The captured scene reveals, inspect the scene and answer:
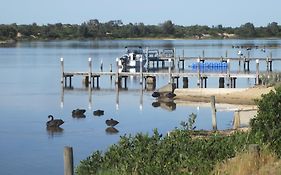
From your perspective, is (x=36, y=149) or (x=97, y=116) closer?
(x=36, y=149)

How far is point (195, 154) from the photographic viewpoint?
1160cm

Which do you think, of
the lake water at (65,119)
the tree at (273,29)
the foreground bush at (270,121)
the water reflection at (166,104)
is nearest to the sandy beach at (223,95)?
the water reflection at (166,104)

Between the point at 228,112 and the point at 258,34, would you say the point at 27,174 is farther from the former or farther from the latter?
the point at 258,34

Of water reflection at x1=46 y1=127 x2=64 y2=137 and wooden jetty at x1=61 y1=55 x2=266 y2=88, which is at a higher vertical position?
wooden jetty at x1=61 y1=55 x2=266 y2=88

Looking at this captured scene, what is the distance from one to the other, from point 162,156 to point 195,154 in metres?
0.75

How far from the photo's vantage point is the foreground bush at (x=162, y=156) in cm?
1080

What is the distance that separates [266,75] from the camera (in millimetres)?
45781


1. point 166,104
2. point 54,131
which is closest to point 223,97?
point 166,104

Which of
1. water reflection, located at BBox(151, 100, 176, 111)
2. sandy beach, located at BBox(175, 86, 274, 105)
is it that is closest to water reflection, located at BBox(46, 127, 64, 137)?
water reflection, located at BBox(151, 100, 176, 111)

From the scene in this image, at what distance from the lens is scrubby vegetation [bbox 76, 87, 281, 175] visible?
10.8 m

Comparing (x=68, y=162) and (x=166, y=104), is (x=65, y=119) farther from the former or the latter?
(x=68, y=162)

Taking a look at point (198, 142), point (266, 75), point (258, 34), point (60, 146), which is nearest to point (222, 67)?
point (266, 75)

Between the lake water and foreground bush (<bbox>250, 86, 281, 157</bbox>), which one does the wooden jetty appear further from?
foreground bush (<bbox>250, 86, 281, 157</bbox>)

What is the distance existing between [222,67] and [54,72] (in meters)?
24.3
